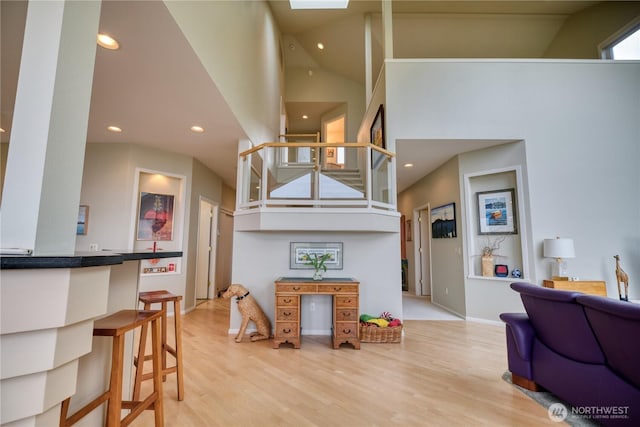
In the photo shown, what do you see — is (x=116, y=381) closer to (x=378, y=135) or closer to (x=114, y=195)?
(x=114, y=195)

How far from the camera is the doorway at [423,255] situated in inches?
260

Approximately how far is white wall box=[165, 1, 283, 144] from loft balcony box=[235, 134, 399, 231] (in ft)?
→ 2.61

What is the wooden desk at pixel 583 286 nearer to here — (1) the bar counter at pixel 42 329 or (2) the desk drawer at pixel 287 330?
(2) the desk drawer at pixel 287 330

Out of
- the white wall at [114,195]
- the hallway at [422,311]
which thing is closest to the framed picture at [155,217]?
the white wall at [114,195]

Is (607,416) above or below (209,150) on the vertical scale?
below

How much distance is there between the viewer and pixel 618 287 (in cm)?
368

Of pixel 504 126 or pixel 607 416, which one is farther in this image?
pixel 504 126

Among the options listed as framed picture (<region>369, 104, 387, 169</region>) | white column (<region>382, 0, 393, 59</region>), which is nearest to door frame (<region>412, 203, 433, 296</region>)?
framed picture (<region>369, 104, 387, 169</region>)

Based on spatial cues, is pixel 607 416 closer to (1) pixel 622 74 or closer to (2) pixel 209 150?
(1) pixel 622 74

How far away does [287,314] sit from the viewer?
341 cm

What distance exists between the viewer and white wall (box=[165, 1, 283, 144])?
8.51 feet

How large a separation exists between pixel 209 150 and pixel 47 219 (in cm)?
441

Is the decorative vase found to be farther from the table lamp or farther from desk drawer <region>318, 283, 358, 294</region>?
desk drawer <region>318, 283, 358, 294</region>

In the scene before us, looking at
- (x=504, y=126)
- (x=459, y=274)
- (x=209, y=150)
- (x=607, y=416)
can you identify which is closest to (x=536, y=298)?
(x=607, y=416)
